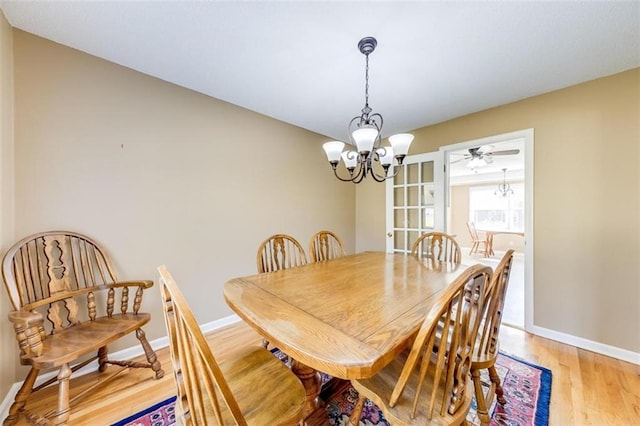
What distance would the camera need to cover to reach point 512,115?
2615 millimetres

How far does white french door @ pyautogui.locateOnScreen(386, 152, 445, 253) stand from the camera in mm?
3203

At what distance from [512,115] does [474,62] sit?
109 centimetres

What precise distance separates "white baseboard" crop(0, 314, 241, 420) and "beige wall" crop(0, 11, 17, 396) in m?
0.06

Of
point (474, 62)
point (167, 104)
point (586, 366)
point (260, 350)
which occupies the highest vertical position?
point (474, 62)

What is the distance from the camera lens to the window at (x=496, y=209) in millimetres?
7547

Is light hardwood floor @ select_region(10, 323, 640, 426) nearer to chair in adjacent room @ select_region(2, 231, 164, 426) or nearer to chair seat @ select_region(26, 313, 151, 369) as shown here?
chair in adjacent room @ select_region(2, 231, 164, 426)

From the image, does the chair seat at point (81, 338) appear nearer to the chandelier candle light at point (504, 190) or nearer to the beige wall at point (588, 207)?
the beige wall at point (588, 207)

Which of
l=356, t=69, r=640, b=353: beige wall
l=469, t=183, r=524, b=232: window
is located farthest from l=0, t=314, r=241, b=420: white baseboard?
l=469, t=183, r=524, b=232: window

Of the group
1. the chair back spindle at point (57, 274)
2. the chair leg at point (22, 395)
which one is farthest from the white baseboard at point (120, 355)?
the chair back spindle at point (57, 274)

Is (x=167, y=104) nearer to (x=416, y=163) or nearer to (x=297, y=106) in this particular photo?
(x=297, y=106)

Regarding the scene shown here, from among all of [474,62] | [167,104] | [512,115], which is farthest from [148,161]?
[512,115]

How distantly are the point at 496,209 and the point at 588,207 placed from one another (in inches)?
261

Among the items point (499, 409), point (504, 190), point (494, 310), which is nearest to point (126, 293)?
point (494, 310)

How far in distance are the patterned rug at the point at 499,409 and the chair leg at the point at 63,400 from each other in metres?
0.25
